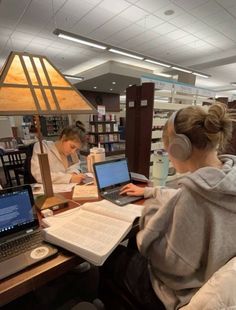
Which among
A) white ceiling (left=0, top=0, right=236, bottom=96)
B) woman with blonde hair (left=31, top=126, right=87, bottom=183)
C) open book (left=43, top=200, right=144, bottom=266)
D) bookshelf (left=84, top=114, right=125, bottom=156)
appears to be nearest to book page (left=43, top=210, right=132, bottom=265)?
open book (left=43, top=200, right=144, bottom=266)

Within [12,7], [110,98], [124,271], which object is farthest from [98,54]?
[124,271]

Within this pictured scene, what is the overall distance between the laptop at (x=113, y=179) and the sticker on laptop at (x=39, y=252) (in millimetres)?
481

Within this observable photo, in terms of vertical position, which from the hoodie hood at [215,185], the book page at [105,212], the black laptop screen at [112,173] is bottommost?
the book page at [105,212]

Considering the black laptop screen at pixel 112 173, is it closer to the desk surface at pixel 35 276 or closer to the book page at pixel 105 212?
the book page at pixel 105 212

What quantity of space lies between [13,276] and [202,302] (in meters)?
0.58

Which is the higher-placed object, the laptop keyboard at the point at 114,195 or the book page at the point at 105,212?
the book page at the point at 105,212

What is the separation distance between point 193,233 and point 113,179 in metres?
0.77

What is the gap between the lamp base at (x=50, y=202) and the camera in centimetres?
106

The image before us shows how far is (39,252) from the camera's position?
75 centimetres

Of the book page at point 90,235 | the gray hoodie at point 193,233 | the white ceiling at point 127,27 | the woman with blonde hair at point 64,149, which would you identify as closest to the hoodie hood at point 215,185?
the gray hoodie at point 193,233

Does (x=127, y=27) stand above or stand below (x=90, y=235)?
above

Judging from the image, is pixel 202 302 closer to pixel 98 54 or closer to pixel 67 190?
pixel 67 190

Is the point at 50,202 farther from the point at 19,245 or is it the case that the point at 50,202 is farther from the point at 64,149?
the point at 64,149

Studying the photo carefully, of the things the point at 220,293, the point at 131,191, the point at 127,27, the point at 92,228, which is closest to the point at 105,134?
the point at 127,27
